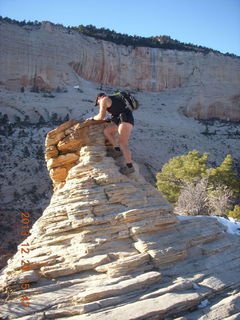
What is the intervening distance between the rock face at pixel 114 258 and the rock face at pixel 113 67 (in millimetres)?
35366

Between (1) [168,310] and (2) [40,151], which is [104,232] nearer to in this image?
(1) [168,310]

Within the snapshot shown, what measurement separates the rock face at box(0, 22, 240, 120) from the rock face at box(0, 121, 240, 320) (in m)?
35.4

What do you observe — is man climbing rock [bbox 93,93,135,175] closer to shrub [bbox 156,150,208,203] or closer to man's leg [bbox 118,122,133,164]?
man's leg [bbox 118,122,133,164]

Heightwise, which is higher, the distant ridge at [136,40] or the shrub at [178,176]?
the distant ridge at [136,40]

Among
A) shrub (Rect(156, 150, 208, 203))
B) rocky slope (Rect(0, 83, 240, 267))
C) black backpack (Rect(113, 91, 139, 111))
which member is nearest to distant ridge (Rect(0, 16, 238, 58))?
rocky slope (Rect(0, 83, 240, 267))

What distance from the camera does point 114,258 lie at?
5195 millimetres

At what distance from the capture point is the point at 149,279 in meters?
4.86

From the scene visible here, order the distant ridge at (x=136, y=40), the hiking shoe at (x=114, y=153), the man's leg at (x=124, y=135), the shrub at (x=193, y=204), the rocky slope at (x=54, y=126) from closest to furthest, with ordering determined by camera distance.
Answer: the man's leg at (x=124, y=135) → the hiking shoe at (x=114, y=153) → the shrub at (x=193, y=204) → the rocky slope at (x=54, y=126) → the distant ridge at (x=136, y=40)

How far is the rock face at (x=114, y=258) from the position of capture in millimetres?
4582

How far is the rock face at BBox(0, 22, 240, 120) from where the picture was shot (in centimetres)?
4025

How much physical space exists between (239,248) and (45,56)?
39881 millimetres

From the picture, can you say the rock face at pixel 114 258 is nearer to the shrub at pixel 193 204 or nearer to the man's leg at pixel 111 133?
the man's leg at pixel 111 133

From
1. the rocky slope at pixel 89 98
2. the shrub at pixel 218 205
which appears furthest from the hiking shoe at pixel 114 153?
the rocky slope at pixel 89 98

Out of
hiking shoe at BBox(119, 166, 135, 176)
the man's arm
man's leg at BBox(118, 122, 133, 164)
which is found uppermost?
the man's arm
